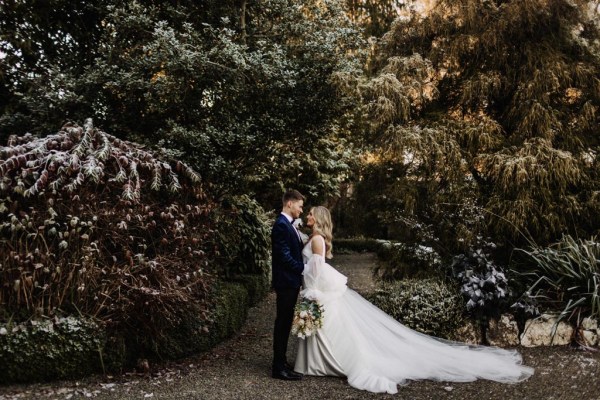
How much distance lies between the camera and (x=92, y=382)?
5.04 meters

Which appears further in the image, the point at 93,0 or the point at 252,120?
the point at 93,0

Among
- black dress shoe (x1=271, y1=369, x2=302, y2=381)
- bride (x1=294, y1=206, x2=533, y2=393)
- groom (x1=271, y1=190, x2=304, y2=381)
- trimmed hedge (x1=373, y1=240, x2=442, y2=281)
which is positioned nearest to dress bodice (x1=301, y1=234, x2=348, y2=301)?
bride (x1=294, y1=206, x2=533, y2=393)

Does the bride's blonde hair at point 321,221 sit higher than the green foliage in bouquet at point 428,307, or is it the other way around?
the bride's blonde hair at point 321,221

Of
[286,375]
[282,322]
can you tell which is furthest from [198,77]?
[286,375]

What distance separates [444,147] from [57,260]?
591 centimetres

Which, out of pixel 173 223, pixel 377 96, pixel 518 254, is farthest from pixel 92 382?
pixel 518 254

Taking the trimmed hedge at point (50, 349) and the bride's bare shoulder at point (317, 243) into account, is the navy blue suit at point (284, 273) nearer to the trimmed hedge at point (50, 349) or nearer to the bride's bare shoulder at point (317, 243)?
the bride's bare shoulder at point (317, 243)

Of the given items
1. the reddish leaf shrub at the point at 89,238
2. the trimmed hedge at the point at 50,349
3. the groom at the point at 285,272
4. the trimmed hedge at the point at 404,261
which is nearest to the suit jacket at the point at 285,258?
the groom at the point at 285,272

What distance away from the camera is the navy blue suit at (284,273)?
529 centimetres

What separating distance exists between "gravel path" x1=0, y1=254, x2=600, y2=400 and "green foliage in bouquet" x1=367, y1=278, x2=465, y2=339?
3.12 ft

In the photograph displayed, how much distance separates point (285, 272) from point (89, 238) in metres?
2.15

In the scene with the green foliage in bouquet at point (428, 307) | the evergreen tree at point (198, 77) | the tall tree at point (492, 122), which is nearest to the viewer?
the green foliage in bouquet at point (428, 307)

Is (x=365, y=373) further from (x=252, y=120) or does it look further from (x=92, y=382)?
(x=252, y=120)

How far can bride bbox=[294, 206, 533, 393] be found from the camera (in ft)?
17.2
